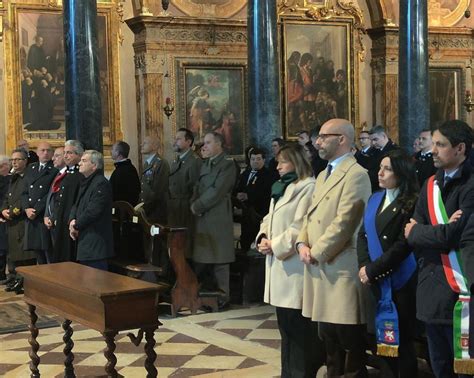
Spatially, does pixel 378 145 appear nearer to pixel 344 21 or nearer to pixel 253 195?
pixel 253 195

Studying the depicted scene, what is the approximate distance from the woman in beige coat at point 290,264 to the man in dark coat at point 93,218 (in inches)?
128

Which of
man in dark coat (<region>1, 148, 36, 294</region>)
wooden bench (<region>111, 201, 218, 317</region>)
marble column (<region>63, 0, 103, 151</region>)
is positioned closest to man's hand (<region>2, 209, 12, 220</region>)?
man in dark coat (<region>1, 148, 36, 294</region>)

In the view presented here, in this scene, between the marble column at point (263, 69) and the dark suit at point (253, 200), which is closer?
the dark suit at point (253, 200)

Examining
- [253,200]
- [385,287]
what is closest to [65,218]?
[253,200]

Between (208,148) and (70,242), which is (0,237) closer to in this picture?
(70,242)

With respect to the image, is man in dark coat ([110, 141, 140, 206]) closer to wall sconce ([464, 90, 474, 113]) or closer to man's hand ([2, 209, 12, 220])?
man's hand ([2, 209, 12, 220])

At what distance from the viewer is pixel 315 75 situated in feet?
61.0

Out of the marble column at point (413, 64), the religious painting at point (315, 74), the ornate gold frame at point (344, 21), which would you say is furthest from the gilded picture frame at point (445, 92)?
the marble column at point (413, 64)

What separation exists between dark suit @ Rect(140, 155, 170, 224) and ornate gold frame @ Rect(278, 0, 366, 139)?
850cm

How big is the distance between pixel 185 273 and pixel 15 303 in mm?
2128

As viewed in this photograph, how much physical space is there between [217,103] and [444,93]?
17.9ft

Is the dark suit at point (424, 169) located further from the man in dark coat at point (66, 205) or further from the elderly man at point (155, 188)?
the man in dark coat at point (66, 205)

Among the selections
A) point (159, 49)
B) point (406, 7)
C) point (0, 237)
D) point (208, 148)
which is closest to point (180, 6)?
point (159, 49)

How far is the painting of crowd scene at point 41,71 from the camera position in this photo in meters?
15.9
